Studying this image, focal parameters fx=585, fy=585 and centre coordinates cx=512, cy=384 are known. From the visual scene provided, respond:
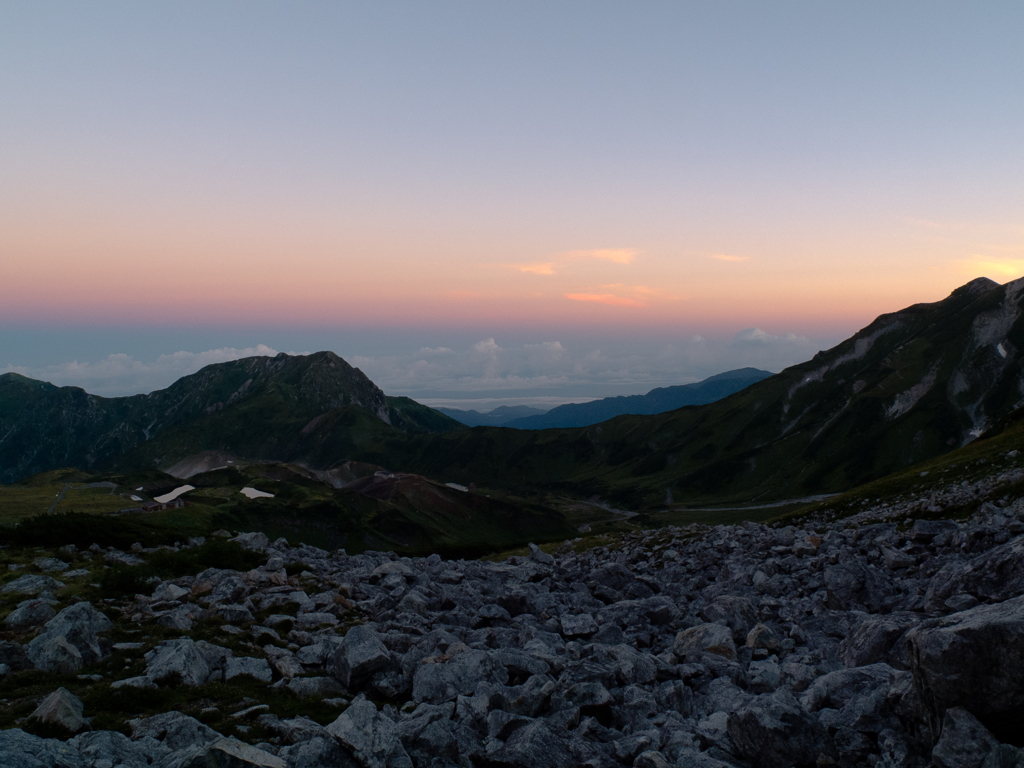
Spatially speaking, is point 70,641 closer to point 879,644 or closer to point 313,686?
point 313,686

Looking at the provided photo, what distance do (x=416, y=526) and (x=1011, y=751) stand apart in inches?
6506

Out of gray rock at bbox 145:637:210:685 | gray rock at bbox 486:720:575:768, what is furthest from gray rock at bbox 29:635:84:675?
gray rock at bbox 486:720:575:768

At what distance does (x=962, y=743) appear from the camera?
10758 mm

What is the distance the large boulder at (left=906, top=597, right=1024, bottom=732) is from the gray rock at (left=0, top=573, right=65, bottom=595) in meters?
32.8

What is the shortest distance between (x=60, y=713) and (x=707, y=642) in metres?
19.3

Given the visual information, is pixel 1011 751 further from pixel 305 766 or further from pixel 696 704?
pixel 305 766

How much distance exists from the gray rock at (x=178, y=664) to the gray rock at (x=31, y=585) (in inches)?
439

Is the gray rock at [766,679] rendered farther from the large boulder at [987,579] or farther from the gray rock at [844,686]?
the large boulder at [987,579]

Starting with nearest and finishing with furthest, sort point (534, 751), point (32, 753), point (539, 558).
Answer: point (32, 753) < point (534, 751) < point (539, 558)

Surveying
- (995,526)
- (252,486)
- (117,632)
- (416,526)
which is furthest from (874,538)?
(252,486)

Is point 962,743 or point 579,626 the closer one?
point 962,743

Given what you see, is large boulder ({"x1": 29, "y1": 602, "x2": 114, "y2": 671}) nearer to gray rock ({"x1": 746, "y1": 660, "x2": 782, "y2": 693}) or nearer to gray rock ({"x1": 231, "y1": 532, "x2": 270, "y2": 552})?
gray rock ({"x1": 231, "y1": 532, "x2": 270, "y2": 552})

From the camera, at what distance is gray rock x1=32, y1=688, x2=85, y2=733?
14.1 metres

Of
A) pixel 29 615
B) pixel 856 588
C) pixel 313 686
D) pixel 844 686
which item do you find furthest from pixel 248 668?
pixel 856 588
